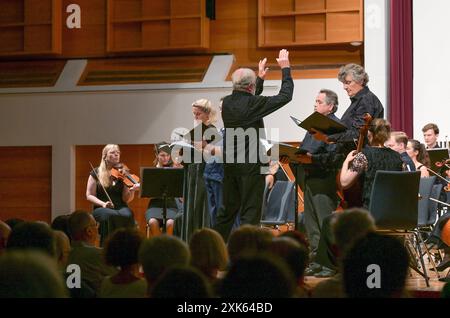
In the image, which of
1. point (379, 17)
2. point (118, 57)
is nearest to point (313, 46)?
point (379, 17)

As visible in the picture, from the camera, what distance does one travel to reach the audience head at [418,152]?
7469 mm

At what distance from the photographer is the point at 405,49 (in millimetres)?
9656

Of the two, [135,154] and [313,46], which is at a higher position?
[313,46]

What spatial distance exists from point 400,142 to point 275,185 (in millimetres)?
1742

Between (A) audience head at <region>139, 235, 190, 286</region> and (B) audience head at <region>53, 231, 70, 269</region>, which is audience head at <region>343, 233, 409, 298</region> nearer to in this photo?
(A) audience head at <region>139, 235, 190, 286</region>

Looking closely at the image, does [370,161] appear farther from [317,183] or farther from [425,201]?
[425,201]

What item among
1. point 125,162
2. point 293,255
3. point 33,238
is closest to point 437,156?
point 125,162

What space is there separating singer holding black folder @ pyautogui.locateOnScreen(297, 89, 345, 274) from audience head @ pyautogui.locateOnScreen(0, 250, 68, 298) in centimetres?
358

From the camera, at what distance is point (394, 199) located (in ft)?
17.0

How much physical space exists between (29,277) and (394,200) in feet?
11.2

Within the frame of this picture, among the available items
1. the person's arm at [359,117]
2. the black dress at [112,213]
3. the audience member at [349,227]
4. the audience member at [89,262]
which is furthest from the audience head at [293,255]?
the black dress at [112,213]

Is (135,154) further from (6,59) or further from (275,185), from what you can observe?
(275,185)
